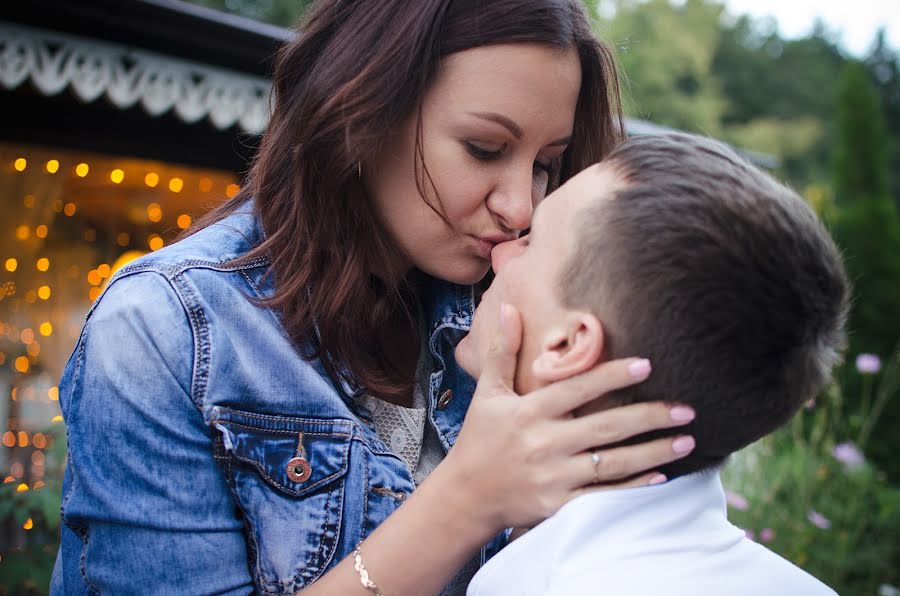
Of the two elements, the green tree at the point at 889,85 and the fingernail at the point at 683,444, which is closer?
the fingernail at the point at 683,444

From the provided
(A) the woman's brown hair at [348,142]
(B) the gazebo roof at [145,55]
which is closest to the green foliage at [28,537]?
(A) the woman's brown hair at [348,142]

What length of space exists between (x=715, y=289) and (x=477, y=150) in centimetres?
60

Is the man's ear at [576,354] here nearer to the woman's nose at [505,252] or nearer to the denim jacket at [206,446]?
the woman's nose at [505,252]

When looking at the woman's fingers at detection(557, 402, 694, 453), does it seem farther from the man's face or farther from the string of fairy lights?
the string of fairy lights

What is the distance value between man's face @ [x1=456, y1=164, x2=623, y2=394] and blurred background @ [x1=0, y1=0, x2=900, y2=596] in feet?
2.27

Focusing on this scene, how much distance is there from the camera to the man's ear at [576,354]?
121 centimetres

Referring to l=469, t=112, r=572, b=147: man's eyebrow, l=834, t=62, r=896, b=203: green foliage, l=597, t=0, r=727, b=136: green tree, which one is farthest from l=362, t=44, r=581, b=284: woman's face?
l=597, t=0, r=727, b=136: green tree

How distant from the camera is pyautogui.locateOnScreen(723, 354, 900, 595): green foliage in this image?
3.47 meters

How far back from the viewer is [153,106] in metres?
3.95

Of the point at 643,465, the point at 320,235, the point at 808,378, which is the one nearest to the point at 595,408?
the point at 643,465

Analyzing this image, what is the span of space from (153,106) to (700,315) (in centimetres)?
354

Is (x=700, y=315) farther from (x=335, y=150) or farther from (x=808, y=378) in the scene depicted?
(x=335, y=150)

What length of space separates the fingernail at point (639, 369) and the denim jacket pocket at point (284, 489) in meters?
0.61

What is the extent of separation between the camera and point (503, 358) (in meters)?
1.29
